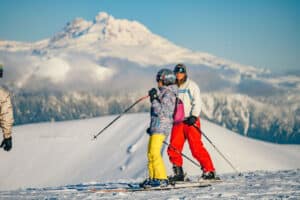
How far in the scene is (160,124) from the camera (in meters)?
12.8

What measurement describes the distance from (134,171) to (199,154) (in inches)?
5784

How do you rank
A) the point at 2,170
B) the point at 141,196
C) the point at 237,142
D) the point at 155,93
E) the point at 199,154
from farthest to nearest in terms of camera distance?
the point at 2,170, the point at 237,142, the point at 199,154, the point at 155,93, the point at 141,196

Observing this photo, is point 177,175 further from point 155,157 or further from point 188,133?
point 155,157

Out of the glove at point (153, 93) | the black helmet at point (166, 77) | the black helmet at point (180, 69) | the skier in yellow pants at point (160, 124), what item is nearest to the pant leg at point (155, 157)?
the skier in yellow pants at point (160, 124)

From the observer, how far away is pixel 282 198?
1012 centimetres

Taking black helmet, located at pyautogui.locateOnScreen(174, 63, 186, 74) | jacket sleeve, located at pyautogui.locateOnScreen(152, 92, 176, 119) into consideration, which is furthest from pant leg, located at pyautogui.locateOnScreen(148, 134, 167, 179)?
black helmet, located at pyautogui.locateOnScreen(174, 63, 186, 74)

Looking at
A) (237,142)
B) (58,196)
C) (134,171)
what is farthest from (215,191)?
(237,142)

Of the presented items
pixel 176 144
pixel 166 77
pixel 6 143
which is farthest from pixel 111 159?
pixel 6 143

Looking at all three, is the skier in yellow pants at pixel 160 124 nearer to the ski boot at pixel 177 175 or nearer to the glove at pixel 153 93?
the glove at pixel 153 93

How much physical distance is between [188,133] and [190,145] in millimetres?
310

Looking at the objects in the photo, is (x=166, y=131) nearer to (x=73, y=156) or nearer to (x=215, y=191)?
(x=215, y=191)

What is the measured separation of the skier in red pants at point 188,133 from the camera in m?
14.1

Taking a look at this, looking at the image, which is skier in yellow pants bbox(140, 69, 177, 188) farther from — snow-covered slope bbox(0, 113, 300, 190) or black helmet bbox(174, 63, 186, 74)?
snow-covered slope bbox(0, 113, 300, 190)

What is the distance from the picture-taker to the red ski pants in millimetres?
14078
